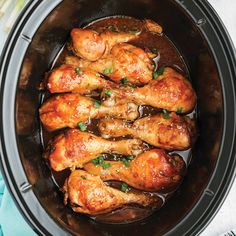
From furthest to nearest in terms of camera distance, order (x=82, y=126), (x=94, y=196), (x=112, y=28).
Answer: (x=112, y=28), (x=82, y=126), (x=94, y=196)

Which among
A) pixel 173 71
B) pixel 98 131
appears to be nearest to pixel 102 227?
pixel 98 131

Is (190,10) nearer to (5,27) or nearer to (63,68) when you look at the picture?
(63,68)

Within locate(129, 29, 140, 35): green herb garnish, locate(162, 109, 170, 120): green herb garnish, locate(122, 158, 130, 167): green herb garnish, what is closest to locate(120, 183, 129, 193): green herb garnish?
locate(122, 158, 130, 167): green herb garnish

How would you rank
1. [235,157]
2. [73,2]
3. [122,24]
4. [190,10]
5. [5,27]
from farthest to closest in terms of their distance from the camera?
[5,27], [122,24], [73,2], [190,10], [235,157]

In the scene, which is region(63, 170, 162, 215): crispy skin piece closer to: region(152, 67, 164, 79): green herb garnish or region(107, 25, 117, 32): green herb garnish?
region(152, 67, 164, 79): green herb garnish

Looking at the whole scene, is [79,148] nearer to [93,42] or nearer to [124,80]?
[124,80]

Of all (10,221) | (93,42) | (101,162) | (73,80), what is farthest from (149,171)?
(10,221)

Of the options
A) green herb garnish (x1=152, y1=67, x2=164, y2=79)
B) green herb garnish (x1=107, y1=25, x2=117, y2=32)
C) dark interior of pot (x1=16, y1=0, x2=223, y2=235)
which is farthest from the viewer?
green herb garnish (x1=107, y1=25, x2=117, y2=32)
